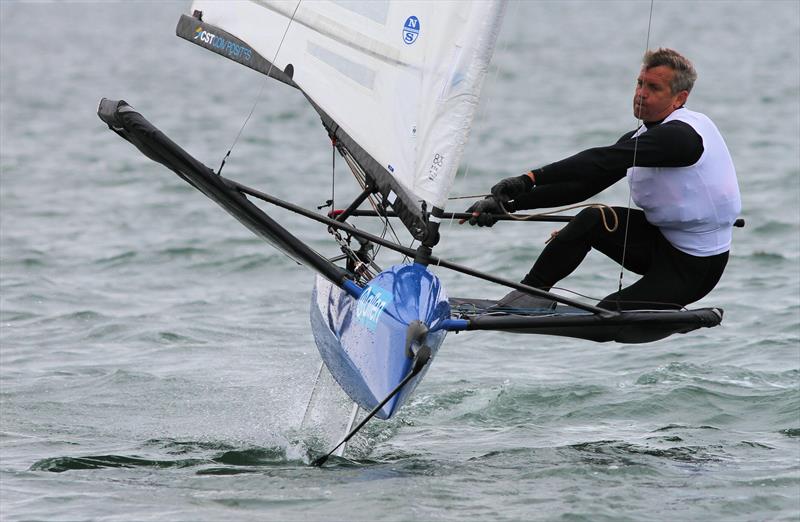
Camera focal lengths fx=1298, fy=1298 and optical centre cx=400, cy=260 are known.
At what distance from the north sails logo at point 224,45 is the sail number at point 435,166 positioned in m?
1.19

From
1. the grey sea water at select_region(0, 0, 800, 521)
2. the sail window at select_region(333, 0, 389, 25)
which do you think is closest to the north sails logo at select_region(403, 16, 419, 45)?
the sail window at select_region(333, 0, 389, 25)

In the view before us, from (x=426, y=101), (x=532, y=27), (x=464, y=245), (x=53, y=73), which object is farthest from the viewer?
(x=532, y=27)

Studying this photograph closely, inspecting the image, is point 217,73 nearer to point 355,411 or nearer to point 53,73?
point 53,73

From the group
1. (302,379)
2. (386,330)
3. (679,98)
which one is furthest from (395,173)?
(302,379)

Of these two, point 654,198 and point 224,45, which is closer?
point 654,198

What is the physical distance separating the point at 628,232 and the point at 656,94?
571 millimetres

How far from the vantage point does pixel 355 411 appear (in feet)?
17.0

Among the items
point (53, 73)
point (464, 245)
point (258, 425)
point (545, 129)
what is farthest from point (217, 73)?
point (258, 425)

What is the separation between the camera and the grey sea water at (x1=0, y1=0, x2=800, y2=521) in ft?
15.2

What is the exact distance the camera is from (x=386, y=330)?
4535mm

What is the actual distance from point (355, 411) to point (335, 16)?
1.57m

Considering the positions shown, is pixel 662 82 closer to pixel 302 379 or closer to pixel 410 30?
pixel 410 30

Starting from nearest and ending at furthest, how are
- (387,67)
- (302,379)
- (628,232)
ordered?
1. (387,67)
2. (628,232)
3. (302,379)

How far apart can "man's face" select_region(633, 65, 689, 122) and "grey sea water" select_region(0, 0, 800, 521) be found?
954mm
